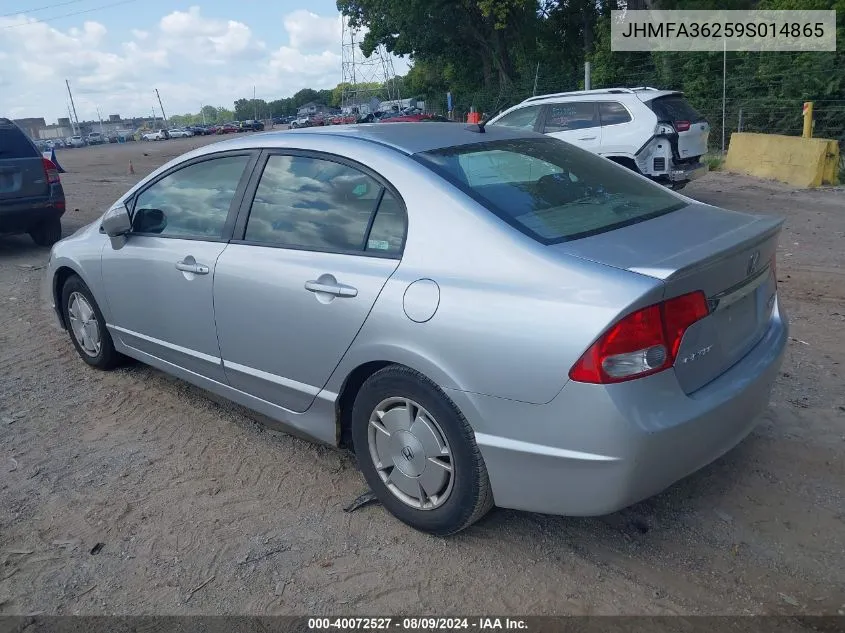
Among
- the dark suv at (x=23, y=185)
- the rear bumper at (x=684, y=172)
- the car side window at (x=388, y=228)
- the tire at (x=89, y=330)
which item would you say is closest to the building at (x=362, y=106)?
the rear bumper at (x=684, y=172)

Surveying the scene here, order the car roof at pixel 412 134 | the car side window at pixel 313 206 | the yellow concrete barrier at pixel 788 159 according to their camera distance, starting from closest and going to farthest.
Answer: the car side window at pixel 313 206 → the car roof at pixel 412 134 → the yellow concrete barrier at pixel 788 159

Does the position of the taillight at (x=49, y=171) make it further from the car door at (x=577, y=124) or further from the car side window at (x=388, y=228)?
the car side window at (x=388, y=228)

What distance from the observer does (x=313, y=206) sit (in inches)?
140

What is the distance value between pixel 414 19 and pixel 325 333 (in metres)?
31.1

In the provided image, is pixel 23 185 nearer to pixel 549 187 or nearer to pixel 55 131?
pixel 549 187

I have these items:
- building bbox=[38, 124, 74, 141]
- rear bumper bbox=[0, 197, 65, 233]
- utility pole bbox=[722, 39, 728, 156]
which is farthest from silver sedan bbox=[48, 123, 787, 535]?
building bbox=[38, 124, 74, 141]

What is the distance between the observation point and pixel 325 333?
10.8 feet

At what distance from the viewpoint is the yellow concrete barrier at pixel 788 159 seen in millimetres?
12812

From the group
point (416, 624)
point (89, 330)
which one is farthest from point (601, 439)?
point (89, 330)

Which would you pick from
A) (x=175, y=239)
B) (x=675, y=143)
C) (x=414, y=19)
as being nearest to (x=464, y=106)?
(x=414, y=19)

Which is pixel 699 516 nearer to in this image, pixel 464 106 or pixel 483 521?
pixel 483 521

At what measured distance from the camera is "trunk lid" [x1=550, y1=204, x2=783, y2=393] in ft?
8.79

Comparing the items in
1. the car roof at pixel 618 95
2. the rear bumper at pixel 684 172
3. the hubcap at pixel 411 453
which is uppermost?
the car roof at pixel 618 95

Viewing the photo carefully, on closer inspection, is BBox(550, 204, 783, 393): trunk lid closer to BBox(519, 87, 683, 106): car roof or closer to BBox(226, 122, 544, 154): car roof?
BBox(226, 122, 544, 154): car roof
